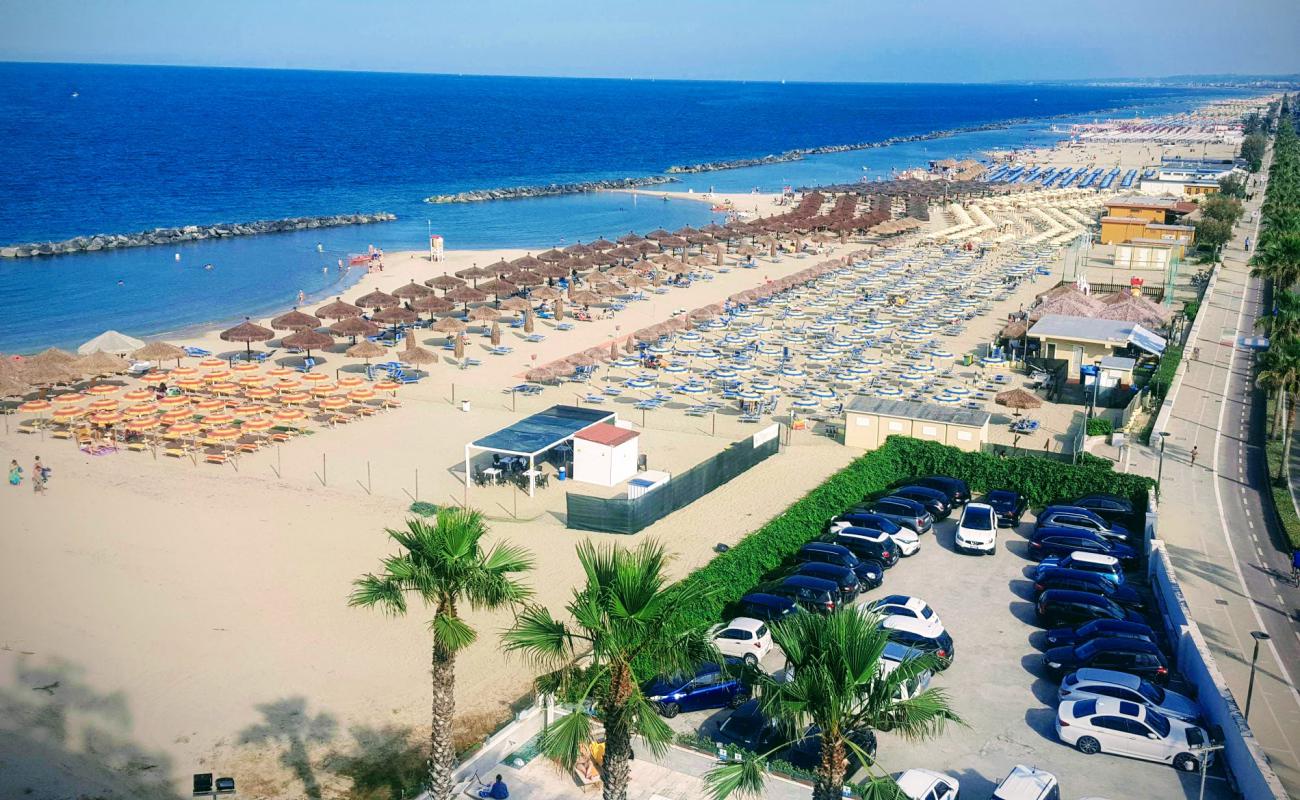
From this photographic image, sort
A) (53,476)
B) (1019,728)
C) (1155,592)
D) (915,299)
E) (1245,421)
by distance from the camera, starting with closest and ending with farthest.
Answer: (1019,728)
(1155,592)
(53,476)
(1245,421)
(915,299)

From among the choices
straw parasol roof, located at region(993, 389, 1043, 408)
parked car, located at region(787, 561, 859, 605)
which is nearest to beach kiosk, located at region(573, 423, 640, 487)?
parked car, located at region(787, 561, 859, 605)

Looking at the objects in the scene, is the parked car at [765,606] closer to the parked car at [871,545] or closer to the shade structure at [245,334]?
the parked car at [871,545]

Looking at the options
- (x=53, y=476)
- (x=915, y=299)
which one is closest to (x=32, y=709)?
(x=53, y=476)

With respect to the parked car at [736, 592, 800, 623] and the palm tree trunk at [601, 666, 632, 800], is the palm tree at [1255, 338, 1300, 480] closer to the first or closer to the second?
the parked car at [736, 592, 800, 623]

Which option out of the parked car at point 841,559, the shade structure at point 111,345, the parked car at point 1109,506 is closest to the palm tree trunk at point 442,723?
the parked car at point 841,559

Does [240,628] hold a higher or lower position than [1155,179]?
lower

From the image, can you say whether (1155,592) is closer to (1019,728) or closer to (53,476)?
(1019,728)
